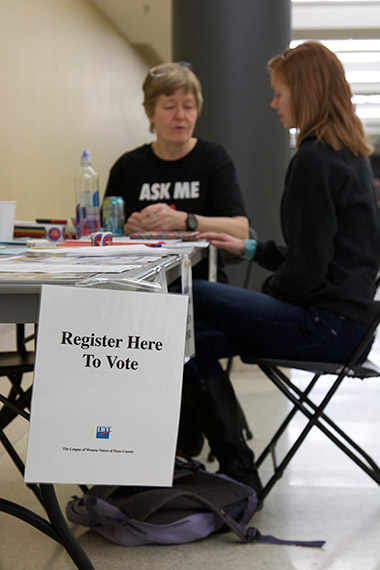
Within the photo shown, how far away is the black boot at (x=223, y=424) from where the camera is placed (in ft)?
6.05

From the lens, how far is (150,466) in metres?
0.83

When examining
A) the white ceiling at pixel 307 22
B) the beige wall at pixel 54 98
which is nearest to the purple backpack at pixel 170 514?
the beige wall at pixel 54 98

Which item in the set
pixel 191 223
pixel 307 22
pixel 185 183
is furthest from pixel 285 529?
pixel 307 22

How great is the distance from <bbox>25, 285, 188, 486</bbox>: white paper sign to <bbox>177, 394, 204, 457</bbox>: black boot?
55.9 inches

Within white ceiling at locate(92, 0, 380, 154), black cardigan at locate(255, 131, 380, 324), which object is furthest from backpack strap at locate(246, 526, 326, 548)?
white ceiling at locate(92, 0, 380, 154)

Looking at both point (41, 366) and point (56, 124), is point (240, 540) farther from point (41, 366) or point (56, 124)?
point (56, 124)

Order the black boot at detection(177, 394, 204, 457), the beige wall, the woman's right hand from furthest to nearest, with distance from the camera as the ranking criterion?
1. the beige wall
2. the black boot at detection(177, 394, 204, 457)
3. the woman's right hand

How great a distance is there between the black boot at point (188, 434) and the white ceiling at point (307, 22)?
206 inches

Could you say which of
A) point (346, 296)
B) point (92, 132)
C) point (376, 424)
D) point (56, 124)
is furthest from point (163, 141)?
point (92, 132)

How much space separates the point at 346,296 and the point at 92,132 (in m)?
5.56

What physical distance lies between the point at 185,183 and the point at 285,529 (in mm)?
1255

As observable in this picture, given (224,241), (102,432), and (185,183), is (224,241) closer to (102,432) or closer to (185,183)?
(185,183)

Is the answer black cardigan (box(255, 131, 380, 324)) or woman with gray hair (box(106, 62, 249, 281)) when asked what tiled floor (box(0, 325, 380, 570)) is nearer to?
black cardigan (box(255, 131, 380, 324))

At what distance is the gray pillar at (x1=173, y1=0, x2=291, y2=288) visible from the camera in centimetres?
394
